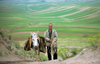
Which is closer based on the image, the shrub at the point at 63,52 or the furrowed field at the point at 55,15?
the shrub at the point at 63,52

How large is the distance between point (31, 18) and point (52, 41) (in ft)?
194

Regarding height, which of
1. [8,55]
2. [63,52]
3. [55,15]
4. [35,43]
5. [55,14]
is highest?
[55,14]

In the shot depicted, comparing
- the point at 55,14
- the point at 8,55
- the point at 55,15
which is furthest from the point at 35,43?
the point at 55,14

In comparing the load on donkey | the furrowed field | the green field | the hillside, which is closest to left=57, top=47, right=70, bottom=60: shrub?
the load on donkey

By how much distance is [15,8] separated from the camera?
5888 centimetres

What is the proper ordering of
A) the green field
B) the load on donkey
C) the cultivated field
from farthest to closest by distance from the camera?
1. the green field
2. the cultivated field
3. the load on donkey

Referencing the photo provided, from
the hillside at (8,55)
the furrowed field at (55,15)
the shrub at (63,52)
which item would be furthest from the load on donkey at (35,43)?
the furrowed field at (55,15)

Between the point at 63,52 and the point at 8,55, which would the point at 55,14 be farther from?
the point at 63,52

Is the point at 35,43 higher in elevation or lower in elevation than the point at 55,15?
higher

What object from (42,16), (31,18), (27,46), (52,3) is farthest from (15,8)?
(27,46)

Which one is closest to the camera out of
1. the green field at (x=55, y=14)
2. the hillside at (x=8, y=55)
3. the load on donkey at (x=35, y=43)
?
the hillside at (x=8, y=55)

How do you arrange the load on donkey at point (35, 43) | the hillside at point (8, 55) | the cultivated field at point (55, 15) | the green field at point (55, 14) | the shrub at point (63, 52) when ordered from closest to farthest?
the shrub at point (63, 52) < the hillside at point (8, 55) < the load on donkey at point (35, 43) < the cultivated field at point (55, 15) < the green field at point (55, 14)

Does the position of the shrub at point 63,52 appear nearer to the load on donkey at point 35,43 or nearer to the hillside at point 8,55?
the load on donkey at point 35,43

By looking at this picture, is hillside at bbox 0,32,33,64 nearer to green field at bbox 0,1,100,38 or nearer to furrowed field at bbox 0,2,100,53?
furrowed field at bbox 0,2,100,53
